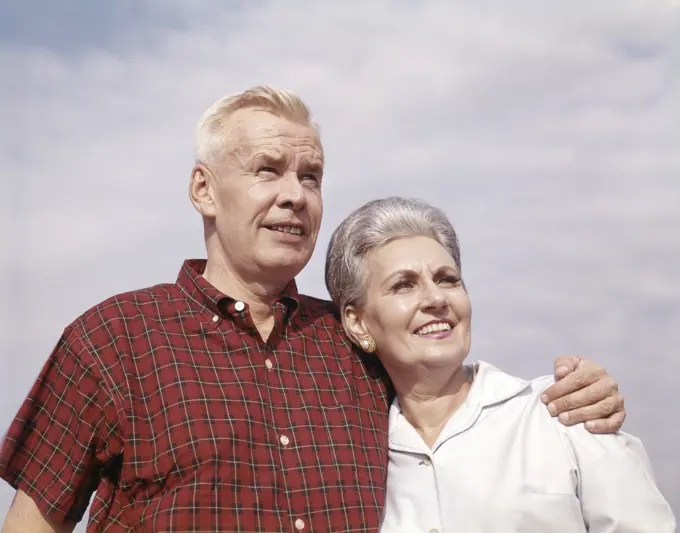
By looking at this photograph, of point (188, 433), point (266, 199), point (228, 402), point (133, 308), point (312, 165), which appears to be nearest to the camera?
point (188, 433)

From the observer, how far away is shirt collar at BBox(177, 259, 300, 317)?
3.61 m

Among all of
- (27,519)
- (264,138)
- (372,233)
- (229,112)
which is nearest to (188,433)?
(27,519)

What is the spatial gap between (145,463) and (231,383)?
494mm

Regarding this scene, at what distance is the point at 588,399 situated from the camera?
11.2 feet

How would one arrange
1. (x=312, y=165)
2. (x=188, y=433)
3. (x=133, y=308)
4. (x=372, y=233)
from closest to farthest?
1. (x=188, y=433)
2. (x=133, y=308)
3. (x=372, y=233)
4. (x=312, y=165)

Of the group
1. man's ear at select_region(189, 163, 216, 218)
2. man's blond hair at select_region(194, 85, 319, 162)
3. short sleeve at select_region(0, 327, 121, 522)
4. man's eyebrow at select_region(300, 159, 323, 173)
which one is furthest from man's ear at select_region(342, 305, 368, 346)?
short sleeve at select_region(0, 327, 121, 522)

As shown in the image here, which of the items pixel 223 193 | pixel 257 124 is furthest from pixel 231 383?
pixel 257 124

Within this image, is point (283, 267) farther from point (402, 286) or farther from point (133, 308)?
point (133, 308)

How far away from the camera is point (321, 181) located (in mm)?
4059

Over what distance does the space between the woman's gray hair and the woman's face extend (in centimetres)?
5

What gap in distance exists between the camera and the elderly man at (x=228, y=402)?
10.5ft

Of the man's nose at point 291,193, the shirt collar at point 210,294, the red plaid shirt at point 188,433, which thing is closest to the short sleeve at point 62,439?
the red plaid shirt at point 188,433

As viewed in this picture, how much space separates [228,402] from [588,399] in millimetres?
1611

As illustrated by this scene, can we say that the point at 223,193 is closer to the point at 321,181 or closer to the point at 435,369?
the point at 321,181
